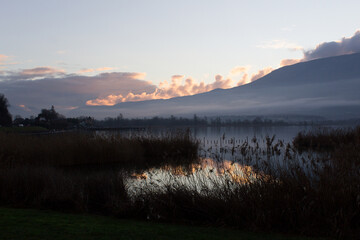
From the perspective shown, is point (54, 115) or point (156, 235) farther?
point (54, 115)

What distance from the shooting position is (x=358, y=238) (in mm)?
5250

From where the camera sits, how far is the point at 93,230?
5402 mm

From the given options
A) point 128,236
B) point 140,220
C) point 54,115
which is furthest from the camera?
point 54,115

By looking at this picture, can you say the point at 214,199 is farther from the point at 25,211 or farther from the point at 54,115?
the point at 54,115

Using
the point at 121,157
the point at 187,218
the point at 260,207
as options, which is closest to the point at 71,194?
the point at 187,218

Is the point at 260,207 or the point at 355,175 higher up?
the point at 355,175

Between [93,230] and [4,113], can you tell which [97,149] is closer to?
[93,230]

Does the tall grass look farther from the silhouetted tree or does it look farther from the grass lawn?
the silhouetted tree

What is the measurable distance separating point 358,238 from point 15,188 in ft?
25.8

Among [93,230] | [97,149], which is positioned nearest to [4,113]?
[97,149]

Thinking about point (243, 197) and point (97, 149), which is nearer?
point (243, 197)

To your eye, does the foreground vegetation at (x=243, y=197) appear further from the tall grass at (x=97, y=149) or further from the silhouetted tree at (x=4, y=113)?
the silhouetted tree at (x=4, y=113)

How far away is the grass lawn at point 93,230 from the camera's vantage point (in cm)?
506

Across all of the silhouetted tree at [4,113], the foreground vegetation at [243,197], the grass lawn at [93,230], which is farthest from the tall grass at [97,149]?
the silhouetted tree at [4,113]
